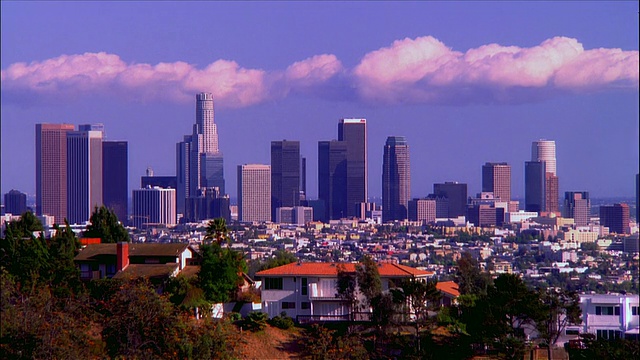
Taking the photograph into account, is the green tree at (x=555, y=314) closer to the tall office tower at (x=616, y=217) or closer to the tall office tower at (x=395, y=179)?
the tall office tower at (x=616, y=217)

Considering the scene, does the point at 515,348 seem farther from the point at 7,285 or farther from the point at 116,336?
the point at 7,285

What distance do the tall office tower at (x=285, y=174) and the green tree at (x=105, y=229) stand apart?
145 metres

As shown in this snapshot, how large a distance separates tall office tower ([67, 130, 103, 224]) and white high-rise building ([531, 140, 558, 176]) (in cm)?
6271

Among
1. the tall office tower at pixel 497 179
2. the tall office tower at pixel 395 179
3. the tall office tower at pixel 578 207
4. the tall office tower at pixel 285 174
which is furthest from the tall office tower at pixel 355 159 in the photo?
the tall office tower at pixel 578 207

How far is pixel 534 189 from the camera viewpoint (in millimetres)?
174875

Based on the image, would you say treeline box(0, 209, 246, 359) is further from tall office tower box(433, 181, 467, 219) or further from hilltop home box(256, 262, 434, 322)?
tall office tower box(433, 181, 467, 219)

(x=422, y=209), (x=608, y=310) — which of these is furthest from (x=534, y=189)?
(x=608, y=310)

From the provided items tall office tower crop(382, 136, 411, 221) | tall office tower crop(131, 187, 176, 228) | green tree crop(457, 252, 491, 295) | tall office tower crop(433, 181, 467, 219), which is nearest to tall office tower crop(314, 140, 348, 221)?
tall office tower crop(382, 136, 411, 221)

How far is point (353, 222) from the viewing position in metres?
172

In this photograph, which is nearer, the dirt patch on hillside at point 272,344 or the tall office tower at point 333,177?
the dirt patch on hillside at point 272,344

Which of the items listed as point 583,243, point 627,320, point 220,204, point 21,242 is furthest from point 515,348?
point 220,204

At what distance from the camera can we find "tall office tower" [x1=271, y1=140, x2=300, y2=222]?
611 ft

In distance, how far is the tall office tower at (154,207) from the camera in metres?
173

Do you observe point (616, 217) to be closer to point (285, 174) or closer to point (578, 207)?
point (578, 207)
